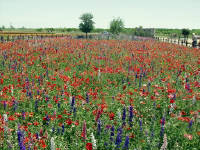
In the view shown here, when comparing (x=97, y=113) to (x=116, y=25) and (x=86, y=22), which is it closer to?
(x=86, y=22)

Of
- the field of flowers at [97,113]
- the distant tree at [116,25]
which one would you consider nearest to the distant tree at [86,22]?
the distant tree at [116,25]

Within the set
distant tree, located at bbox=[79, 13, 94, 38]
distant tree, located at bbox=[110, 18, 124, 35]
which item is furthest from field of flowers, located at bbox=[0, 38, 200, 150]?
distant tree, located at bbox=[110, 18, 124, 35]

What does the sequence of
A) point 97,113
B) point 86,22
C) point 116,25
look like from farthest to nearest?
point 116,25, point 86,22, point 97,113

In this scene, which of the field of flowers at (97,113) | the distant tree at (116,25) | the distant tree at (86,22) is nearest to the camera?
the field of flowers at (97,113)

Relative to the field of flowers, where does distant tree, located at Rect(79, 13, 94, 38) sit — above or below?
above

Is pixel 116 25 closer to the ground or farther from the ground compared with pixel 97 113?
farther from the ground

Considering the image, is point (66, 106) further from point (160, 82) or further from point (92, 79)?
point (160, 82)

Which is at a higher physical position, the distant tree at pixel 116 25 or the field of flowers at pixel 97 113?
the distant tree at pixel 116 25

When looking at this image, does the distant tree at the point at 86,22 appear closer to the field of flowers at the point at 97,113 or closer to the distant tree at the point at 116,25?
the distant tree at the point at 116,25

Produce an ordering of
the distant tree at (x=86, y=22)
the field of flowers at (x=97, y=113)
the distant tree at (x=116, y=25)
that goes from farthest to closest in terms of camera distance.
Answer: the distant tree at (x=116, y=25) < the distant tree at (x=86, y=22) < the field of flowers at (x=97, y=113)

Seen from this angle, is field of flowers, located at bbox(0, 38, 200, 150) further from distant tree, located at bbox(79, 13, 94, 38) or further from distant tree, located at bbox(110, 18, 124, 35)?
distant tree, located at bbox(110, 18, 124, 35)

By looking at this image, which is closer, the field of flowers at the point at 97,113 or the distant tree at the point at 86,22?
the field of flowers at the point at 97,113

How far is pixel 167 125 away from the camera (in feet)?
16.8

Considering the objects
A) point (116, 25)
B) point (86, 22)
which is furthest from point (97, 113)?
point (116, 25)
